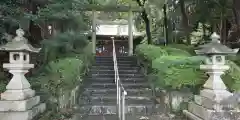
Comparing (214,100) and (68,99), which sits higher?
(214,100)

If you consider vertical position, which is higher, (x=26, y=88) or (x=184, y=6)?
(x=184, y=6)

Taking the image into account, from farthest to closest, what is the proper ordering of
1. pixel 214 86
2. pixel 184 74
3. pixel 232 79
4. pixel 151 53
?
pixel 151 53 → pixel 184 74 → pixel 232 79 → pixel 214 86

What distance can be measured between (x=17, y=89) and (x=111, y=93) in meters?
4.15

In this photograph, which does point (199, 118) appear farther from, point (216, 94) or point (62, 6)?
point (62, 6)

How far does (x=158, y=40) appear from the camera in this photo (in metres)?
20.2

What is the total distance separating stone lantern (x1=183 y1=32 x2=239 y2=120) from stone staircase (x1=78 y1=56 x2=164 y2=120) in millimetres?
2234

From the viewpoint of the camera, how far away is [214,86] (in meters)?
6.62

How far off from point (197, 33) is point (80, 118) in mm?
14135

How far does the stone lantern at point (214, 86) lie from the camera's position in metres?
6.33

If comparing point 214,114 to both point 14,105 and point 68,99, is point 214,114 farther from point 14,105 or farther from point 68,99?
point 14,105

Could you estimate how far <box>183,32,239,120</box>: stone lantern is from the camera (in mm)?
6332

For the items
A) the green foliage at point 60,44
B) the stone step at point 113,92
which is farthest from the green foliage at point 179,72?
the green foliage at point 60,44

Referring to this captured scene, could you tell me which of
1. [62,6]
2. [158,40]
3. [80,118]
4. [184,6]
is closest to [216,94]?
[80,118]

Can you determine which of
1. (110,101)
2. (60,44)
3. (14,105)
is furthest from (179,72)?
(14,105)
